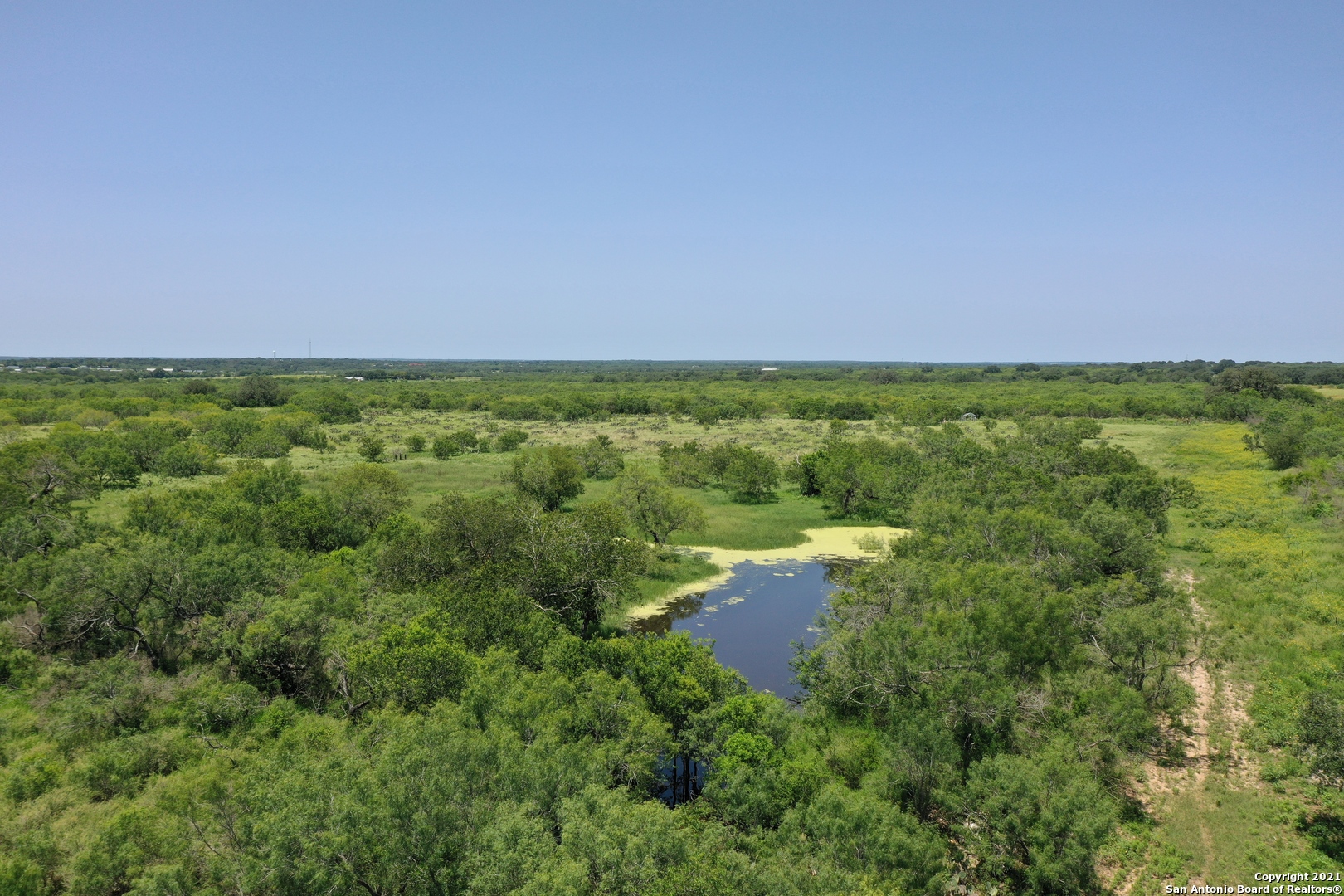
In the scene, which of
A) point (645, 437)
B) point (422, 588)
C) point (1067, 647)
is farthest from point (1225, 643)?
point (645, 437)

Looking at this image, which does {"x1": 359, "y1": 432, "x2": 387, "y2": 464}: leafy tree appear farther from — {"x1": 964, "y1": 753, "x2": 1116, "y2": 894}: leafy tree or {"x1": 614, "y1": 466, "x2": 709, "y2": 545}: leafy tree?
{"x1": 964, "y1": 753, "x2": 1116, "y2": 894}: leafy tree

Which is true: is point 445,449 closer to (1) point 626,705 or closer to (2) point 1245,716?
(1) point 626,705

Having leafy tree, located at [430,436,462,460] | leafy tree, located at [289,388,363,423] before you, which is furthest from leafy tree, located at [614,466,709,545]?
leafy tree, located at [289,388,363,423]

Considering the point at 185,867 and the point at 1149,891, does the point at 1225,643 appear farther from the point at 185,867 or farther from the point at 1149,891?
the point at 185,867

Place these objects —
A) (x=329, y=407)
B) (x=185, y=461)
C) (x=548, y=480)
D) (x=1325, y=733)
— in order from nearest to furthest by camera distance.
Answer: (x=1325, y=733) < (x=548, y=480) < (x=185, y=461) < (x=329, y=407)

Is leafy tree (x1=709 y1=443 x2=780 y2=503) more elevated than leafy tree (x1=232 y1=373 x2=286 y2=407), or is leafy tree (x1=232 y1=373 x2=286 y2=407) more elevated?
leafy tree (x1=232 y1=373 x2=286 y2=407)

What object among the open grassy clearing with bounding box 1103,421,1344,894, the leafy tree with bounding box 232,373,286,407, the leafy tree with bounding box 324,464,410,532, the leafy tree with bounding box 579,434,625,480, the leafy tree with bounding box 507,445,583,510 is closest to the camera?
the open grassy clearing with bounding box 1103,421,1344,894

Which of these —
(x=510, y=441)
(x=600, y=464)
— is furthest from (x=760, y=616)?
(x=510, y=441)

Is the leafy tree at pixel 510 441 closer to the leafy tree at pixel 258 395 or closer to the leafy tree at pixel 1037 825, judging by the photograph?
the leafy tree at pixel 258 395
